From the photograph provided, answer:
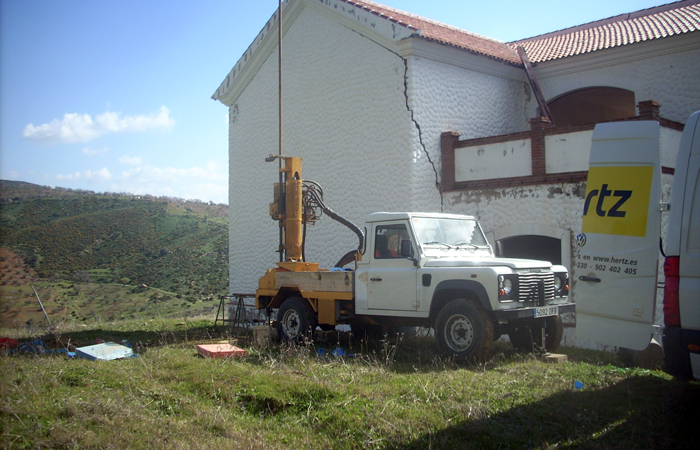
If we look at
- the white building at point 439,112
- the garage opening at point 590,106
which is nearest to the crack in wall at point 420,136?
the white building at point 439,112

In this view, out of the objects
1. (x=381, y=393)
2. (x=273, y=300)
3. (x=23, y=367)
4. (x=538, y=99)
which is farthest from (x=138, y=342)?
(x=538, y=99)

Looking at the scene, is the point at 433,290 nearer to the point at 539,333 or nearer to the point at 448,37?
the point at 539,333

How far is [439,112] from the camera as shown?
45.9 feet

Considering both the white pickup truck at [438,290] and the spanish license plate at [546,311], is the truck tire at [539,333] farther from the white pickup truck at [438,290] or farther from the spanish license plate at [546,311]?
the spanish license plate at [546,311]

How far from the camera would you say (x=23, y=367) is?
7.89 meters

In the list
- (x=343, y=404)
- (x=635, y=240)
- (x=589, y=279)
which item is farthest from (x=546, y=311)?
(x=343, y=404)

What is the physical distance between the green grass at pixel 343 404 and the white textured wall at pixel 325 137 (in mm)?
6463

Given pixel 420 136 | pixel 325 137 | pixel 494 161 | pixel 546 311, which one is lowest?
pixel 546 311

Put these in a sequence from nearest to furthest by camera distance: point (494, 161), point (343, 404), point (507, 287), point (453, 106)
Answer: point (343, 404), point (507, 287), point (494, 161), point (453, 106)

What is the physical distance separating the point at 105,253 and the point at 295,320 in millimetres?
30666

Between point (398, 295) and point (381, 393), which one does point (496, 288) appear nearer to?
point (398, 295)

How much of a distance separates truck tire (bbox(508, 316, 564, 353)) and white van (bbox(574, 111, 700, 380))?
218 cm

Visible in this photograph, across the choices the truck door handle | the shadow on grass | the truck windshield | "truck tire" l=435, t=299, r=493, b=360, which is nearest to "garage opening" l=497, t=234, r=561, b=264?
the truck windshield

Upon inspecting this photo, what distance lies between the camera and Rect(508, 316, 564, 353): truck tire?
8.83 m
